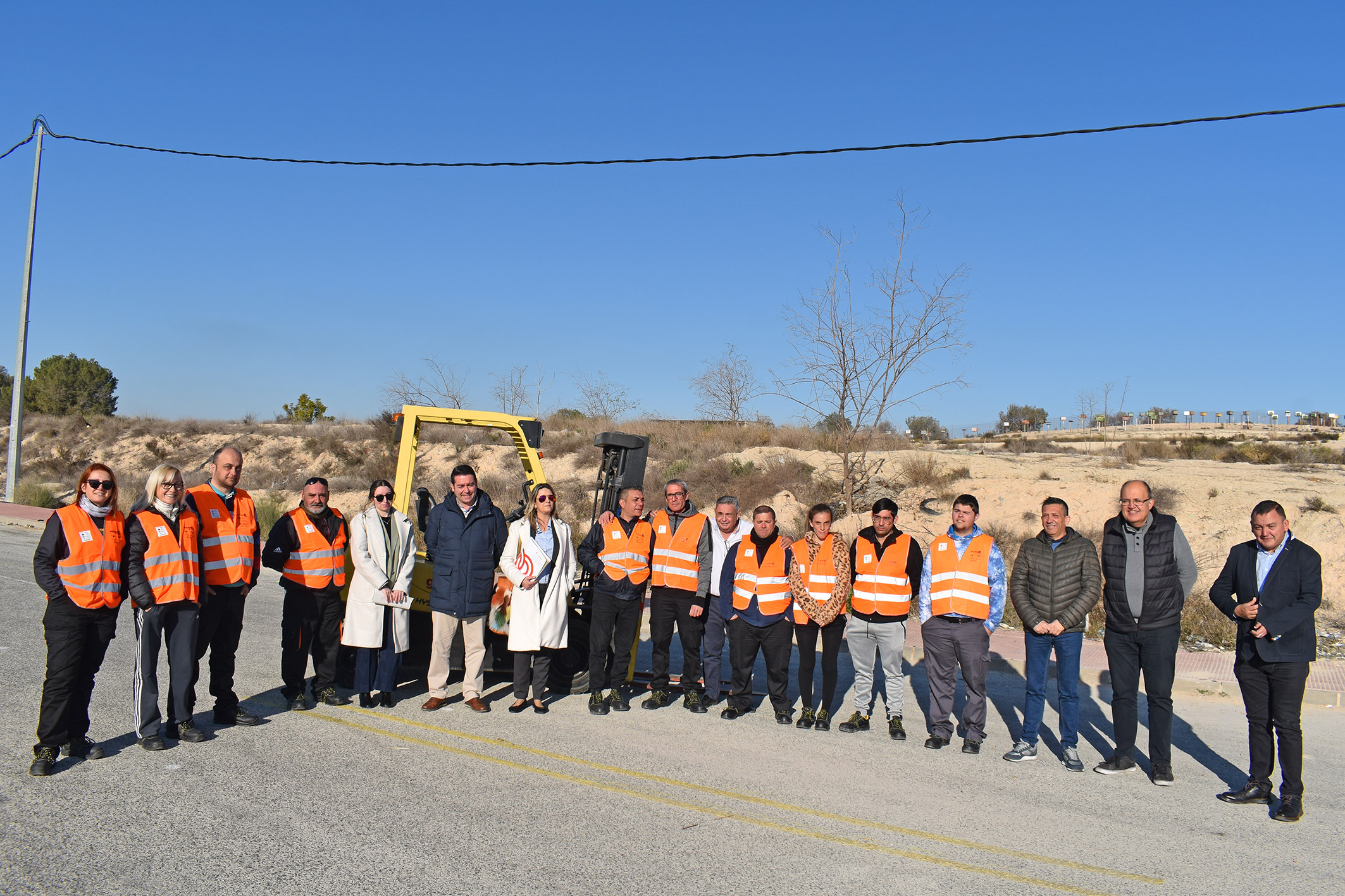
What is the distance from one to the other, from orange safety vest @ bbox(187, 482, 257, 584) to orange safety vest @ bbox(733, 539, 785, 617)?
3884mm

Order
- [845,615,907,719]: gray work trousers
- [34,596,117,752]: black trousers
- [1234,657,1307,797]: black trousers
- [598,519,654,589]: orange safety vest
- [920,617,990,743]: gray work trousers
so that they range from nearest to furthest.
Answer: [34,596,117,752]: black trousers < [1234,657,1307,797]: black trousers < [920,617,990,743]: gray work trousers < [845,615,907,719]: gray work trousers < [598,519,654,589]: orange safety vest

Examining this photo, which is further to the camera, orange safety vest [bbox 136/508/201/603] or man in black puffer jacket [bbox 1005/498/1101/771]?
man in black puffer jacket [bbox 1005/498/1101/771]

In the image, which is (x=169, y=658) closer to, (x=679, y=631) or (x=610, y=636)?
(x=610, y=636)

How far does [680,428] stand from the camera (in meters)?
29.7

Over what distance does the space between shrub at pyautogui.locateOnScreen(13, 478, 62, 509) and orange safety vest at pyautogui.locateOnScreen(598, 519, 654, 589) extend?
22.4 m

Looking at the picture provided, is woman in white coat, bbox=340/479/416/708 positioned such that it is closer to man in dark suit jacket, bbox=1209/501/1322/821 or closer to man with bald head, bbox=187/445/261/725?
man with bald head, bbox=187/445/261/725

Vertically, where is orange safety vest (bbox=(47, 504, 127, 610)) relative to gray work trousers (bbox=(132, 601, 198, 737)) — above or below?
above

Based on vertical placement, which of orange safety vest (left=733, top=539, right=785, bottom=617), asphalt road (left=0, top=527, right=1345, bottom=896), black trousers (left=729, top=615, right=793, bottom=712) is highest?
orange safety vest (left=733, top=539, right=785, bottom=617)

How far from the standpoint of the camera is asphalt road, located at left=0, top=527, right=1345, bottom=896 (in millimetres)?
4516

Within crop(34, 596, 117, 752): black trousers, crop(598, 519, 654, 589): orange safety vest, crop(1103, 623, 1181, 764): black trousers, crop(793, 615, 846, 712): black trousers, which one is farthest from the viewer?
crop(598, 519, 654, 589): orange safety vest

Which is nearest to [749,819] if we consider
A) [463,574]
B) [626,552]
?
[626,552]

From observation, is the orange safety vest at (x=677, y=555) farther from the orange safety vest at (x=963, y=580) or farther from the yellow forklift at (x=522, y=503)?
the orange safety vest at (x=963, y=580)

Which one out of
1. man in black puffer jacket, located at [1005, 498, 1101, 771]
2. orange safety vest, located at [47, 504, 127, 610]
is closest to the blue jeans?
man in black puffer jacket, located at [1005, 498, 1101, 771]

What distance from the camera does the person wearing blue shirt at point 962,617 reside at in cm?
700
